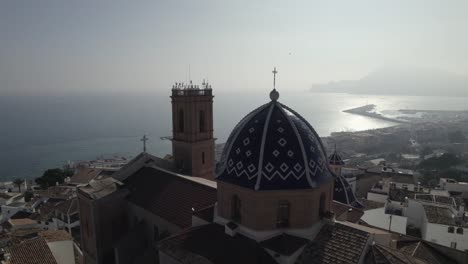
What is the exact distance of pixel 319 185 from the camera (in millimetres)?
9984

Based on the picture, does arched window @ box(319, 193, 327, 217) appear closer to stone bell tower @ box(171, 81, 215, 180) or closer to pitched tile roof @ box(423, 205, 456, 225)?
stone bell tower @ box(171, 81, 215, 180)

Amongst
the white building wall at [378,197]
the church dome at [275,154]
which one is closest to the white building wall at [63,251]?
the church dome at [275,154]

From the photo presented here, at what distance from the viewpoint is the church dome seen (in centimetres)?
980

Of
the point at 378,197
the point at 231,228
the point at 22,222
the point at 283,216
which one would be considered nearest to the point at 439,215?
the point at 378,197

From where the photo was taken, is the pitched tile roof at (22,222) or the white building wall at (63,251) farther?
the pitched tile roof at (22,222)

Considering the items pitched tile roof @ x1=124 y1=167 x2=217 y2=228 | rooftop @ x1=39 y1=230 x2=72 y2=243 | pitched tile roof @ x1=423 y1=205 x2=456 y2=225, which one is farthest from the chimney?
pitched tile roof @ x1=423 y1=205 x2=456 y2=225

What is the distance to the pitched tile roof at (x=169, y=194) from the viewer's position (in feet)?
44.1

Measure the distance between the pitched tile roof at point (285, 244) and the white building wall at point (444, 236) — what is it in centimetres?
1568

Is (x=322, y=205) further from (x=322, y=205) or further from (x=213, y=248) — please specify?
(x=213, y=248)

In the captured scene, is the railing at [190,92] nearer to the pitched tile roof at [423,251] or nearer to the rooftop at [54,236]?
the rooftop at [54,236]

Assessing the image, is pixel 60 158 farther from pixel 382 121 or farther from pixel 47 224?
pixel 382 121

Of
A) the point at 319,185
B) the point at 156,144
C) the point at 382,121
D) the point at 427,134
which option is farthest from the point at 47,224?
the point at 382,121

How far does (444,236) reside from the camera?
20.5 metres

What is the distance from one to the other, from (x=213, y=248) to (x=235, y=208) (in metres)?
1.53
